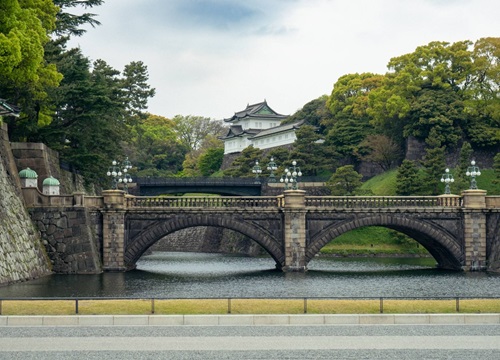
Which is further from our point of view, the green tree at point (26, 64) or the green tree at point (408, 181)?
the green tree at point (408, 181)

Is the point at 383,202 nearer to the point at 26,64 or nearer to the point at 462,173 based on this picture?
the point at 26,64

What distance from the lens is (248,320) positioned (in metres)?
26.7

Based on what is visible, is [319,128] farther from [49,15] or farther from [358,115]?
[49,15]

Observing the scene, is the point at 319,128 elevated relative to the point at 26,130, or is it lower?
elevated

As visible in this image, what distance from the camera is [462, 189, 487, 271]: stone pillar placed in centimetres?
6462

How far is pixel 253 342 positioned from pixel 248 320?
11.2 feet

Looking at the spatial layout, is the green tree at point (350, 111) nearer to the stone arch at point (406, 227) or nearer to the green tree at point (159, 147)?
the green tree at point (159, 147)

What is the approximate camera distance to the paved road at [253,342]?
21.4 meters

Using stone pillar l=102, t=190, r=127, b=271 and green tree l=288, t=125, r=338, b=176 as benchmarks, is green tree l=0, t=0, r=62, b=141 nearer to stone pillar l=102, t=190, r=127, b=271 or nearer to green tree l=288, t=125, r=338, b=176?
stone pillar l=102, t=190, r=127, b=271

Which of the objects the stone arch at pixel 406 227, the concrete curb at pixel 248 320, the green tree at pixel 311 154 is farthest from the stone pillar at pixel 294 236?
the green tree at pixel 311 154

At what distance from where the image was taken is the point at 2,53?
5072cm

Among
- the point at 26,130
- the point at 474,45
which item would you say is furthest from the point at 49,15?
the point at 474,45

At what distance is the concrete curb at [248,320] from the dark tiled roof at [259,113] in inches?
→ 5256

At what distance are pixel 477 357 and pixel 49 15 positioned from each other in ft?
162
